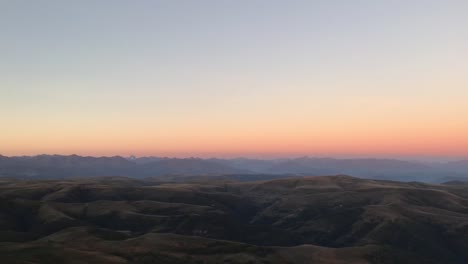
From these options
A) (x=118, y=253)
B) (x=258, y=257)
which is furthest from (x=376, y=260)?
(x=118, y=253)

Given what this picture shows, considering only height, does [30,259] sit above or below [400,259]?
above

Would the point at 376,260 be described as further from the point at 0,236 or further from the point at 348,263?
the point at 0,236

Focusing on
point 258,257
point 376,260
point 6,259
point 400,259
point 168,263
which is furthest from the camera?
point 400,259

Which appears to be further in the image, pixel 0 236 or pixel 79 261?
pixel 0 236

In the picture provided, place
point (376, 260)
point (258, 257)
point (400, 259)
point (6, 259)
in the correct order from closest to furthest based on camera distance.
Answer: point (6, 259), point (258, 257), point (376, 260), point (400, 259)

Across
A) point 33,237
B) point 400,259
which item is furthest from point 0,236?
point 400,259

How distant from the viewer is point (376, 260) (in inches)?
6432

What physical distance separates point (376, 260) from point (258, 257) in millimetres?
49492

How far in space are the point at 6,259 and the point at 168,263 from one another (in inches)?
1861

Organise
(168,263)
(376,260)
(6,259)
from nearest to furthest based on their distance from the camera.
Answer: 1. (6,259)
2. (168,263)
3. (376,260)

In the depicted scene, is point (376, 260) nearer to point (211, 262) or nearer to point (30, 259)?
point (211, 262)

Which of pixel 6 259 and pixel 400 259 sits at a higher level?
pixel 6 259

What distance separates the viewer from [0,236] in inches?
6624

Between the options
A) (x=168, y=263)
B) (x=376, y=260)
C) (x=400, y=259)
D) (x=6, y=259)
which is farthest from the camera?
(x=400, y=259)
